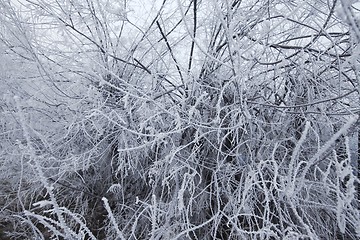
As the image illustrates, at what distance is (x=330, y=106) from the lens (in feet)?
8.48

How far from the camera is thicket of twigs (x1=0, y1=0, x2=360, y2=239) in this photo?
2506 millimetres

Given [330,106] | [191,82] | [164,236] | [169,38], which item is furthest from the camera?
[169,38]

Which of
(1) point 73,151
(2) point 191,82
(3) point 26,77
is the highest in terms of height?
(3) point 26,77

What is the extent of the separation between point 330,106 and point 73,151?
7.77ft

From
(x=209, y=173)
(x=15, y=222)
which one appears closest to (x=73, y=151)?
(x=15, y=222)

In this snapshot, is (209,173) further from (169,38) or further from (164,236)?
(169,38)

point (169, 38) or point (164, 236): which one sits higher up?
point (169, 38)

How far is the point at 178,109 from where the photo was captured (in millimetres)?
2473

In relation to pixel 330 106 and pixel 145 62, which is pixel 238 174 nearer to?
pixel 330 106

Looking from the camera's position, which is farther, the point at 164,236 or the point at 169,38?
the point at 169,38

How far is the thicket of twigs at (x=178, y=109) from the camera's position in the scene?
8.22 feet

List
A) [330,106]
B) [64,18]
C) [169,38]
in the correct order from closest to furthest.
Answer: [330,106]
[64,18]
[169,38]

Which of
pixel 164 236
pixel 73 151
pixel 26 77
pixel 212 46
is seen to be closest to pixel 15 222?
pixel 73 151

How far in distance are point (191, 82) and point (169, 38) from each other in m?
0.84
